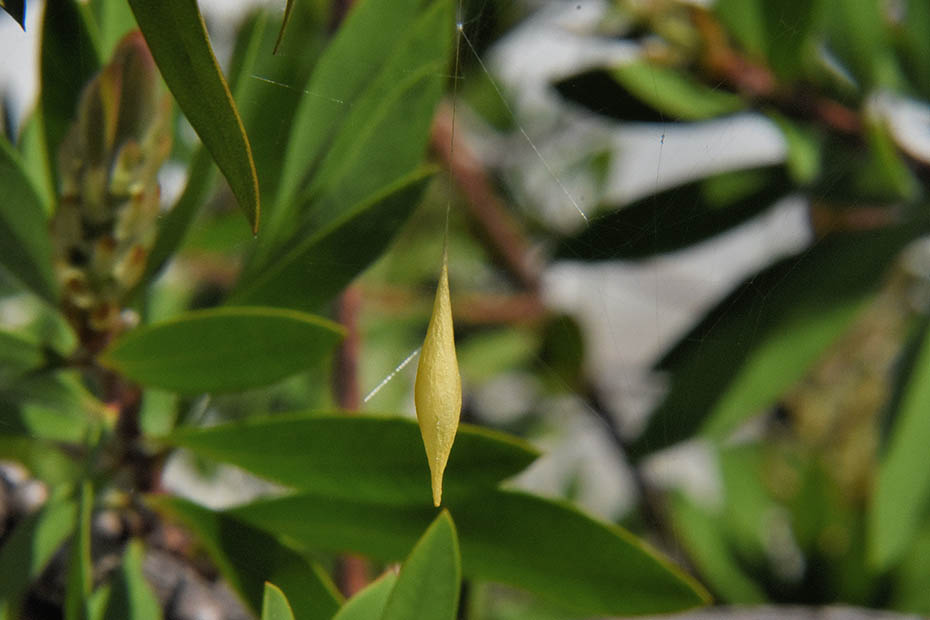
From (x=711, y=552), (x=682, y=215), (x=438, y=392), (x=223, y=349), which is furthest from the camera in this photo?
(x=711, y=552)

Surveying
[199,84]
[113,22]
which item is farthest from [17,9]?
[113,22]

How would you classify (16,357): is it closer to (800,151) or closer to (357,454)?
(357,454)

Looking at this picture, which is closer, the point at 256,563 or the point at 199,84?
the point at 199,84

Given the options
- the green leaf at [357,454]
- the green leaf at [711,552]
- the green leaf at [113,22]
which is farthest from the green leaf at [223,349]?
the green leaf at [711,552]

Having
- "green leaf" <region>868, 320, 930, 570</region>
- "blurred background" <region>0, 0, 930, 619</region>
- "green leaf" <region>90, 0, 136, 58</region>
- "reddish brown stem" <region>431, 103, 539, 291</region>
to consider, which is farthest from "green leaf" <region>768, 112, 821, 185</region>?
"green leaf" <region>90, 0, 136, 58</region>

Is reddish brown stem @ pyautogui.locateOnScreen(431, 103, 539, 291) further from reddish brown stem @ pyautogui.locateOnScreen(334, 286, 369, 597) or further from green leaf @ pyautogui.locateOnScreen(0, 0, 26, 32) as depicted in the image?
green leaf @ pyautogui.locateOnScreen(0, 0, 26, 32)

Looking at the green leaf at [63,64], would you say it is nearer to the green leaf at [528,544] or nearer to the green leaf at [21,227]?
the green leaf at [21,227]

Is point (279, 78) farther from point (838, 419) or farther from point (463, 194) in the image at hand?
point (838, 419)
